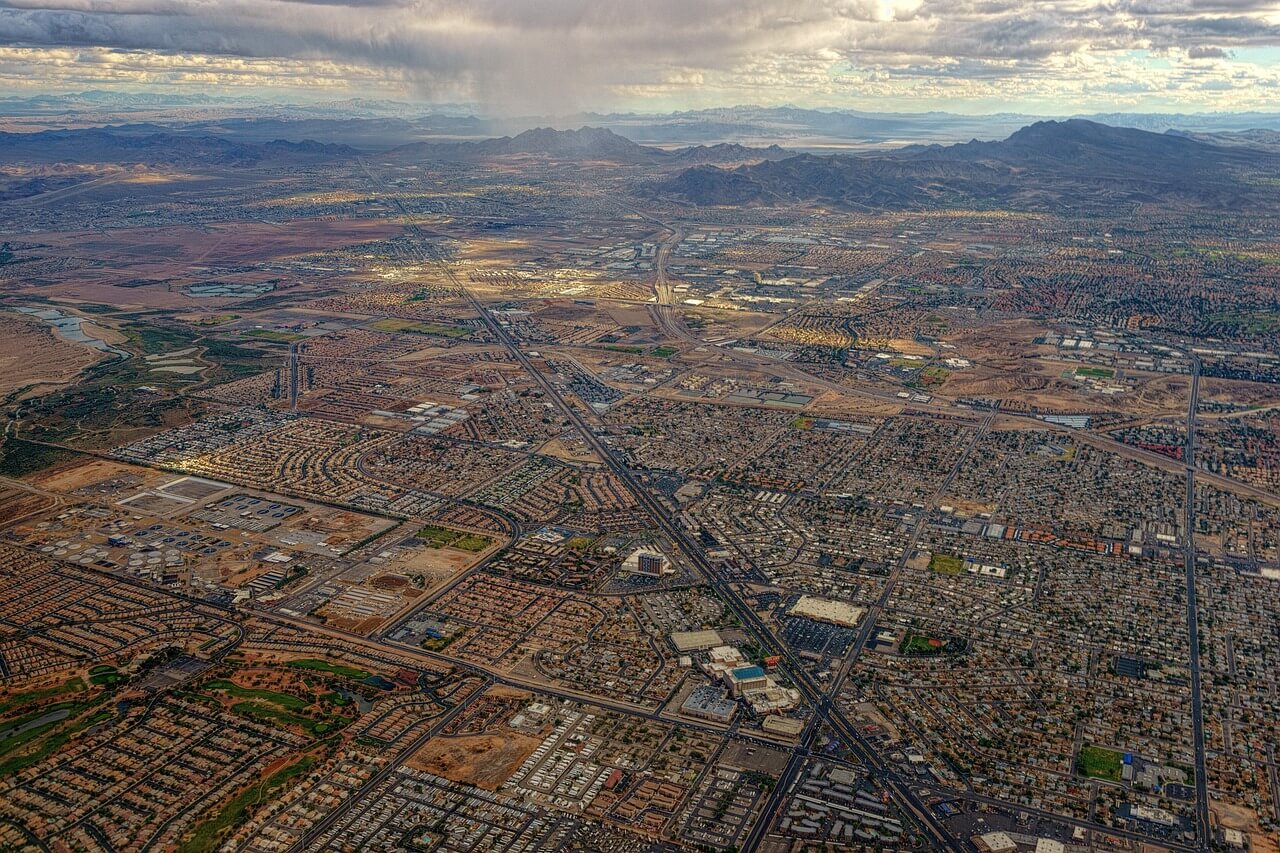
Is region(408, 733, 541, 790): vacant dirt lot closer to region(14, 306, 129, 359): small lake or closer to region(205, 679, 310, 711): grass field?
region(205, 679, 310, 711): grass field

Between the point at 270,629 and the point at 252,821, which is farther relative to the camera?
the point at 270,629

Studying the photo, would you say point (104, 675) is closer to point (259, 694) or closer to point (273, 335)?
point (259, 694)

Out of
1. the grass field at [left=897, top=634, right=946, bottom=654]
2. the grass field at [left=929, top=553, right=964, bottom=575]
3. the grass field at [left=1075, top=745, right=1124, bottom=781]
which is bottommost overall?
the grass field at [left=1075, top=745, right=1124, bottom=781]

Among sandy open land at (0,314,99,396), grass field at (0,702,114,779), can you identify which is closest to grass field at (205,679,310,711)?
grass field at (0,702,114,779)

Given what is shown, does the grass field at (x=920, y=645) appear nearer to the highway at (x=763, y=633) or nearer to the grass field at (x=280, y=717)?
the highway at (x=763, y=633)

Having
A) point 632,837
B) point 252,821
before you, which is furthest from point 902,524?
point 252,821

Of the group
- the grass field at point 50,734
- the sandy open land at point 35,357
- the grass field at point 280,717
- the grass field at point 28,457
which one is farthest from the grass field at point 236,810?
the sandy open land at point 35,357

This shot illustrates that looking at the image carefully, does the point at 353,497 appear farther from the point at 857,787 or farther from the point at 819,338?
the point at 819,338
